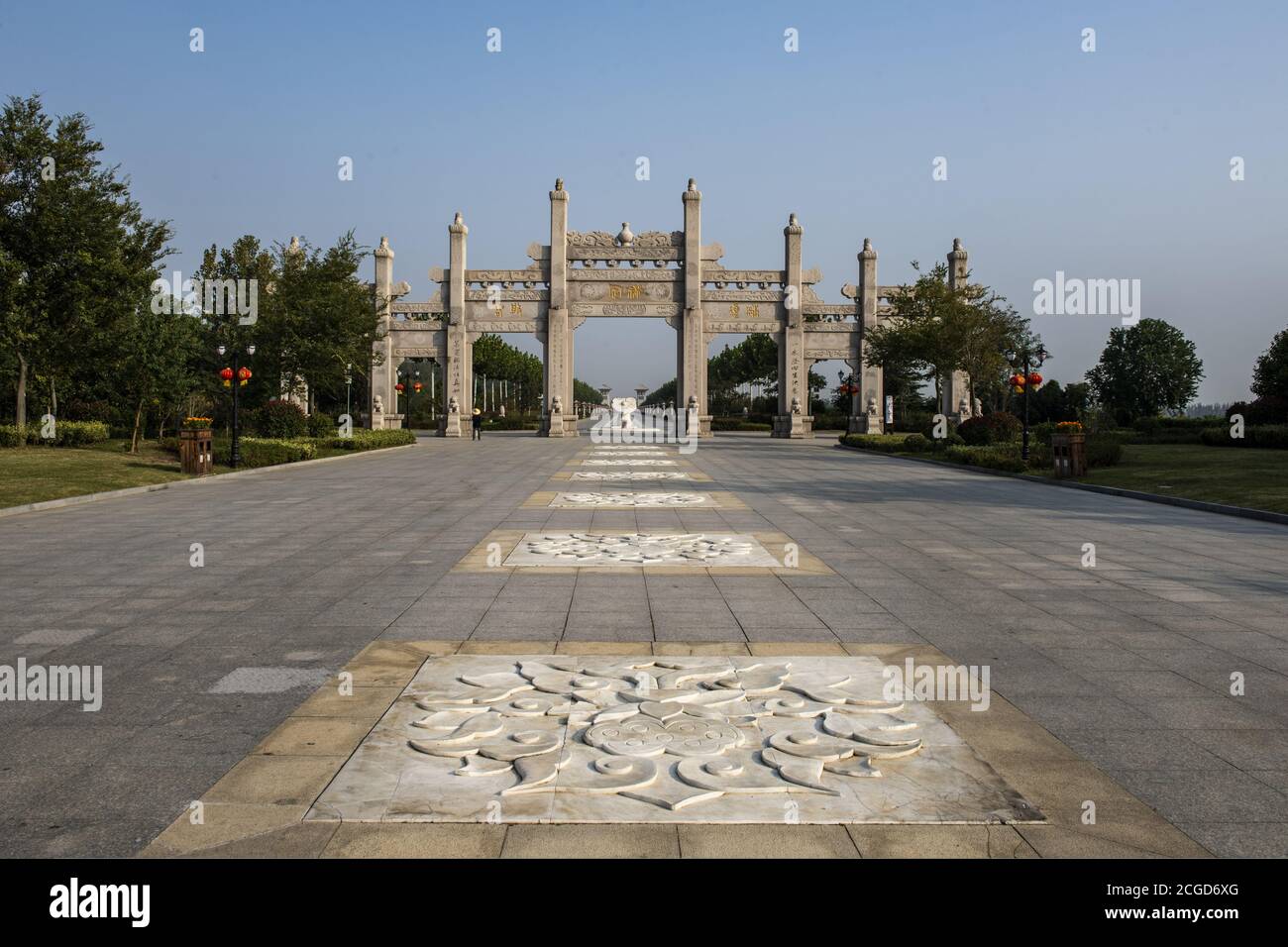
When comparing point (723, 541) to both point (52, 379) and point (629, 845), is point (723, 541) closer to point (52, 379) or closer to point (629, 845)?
point (629, 845)

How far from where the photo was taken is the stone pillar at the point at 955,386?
2067 inches

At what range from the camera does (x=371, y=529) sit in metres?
12.9

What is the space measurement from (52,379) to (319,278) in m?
9.56

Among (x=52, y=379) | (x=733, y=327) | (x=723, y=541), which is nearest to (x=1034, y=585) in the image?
(x=723, y=541)

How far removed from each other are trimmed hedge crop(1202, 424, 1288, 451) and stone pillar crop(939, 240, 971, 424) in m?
16.8

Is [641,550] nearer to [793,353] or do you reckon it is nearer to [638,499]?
[638,499]

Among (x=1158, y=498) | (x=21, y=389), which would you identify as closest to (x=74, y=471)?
(x=21, y=389)

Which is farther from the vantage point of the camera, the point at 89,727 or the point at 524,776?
the point at 89,727

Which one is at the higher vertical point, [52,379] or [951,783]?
[52,379]

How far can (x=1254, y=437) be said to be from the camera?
32094 mm

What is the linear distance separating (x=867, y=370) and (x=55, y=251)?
41.3 metres
